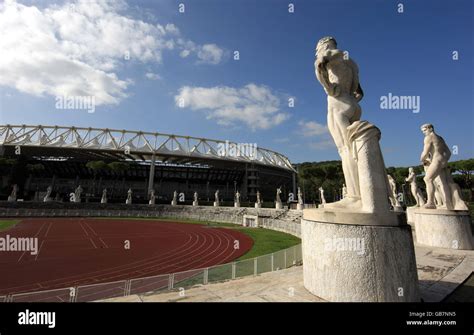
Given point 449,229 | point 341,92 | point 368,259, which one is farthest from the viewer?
point 449,229

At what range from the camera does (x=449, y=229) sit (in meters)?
8.45

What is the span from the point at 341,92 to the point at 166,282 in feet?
22.2

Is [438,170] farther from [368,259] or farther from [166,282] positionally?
[166,282]

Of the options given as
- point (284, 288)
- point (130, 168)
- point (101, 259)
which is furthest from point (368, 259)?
point (130, 168)

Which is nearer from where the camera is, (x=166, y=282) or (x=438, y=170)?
(x=166, y=282)

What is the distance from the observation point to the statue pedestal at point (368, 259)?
378 cm

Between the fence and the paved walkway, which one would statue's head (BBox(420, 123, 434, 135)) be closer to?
the paved walkway

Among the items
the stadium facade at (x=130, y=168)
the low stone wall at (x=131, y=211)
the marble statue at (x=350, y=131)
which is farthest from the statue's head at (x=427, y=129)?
the stadium facade at (x=130, y=168)

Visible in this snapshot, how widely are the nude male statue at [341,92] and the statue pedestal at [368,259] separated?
1035 millimetres

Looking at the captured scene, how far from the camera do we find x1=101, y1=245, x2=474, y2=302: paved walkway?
4.33 m

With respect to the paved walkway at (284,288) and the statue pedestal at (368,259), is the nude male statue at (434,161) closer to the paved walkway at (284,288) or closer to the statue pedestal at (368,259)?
the paved walkway at (284,288)

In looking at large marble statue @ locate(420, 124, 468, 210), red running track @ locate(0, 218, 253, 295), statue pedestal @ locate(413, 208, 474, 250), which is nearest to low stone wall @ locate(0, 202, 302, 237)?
red running track @ locate(0, 218, 253, 295)
